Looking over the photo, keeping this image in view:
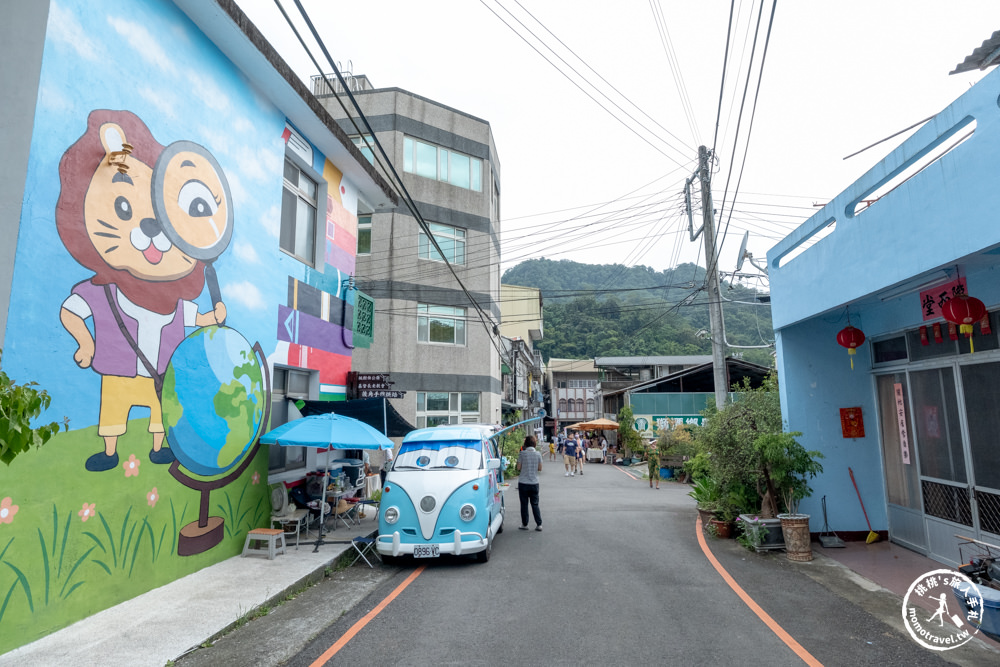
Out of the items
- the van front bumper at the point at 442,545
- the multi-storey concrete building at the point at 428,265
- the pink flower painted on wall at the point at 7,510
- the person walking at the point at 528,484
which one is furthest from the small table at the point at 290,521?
the multi-storey concrete building at the point at 428,265

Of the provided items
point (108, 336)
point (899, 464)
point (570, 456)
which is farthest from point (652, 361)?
point (108, 336)

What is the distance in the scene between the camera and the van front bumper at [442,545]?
312 inches

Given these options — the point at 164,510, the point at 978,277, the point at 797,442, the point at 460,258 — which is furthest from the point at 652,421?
the point at 164,510

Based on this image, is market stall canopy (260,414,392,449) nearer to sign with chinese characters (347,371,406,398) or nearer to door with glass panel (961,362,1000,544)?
sign with chinese characters (347,371,406,398)

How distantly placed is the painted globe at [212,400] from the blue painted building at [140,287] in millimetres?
30

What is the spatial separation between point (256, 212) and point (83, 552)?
5.33 m

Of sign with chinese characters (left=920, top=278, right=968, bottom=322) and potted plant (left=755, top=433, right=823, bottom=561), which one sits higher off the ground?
sign with chinese characters (left=920, top=278, right=968, bottom=322)

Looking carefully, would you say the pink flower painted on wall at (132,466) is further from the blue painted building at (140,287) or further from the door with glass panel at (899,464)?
the door with glass panel at (899,464)

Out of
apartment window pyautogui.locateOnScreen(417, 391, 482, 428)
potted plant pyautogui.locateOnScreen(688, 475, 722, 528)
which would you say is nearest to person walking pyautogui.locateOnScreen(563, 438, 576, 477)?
apartment window pyautogui.locateOnScreen(417, 391, 482, 428)

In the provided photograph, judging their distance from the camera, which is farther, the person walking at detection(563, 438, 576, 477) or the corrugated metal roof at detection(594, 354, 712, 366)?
the corrugated metal roof at detection(594, 354, 712, 366)

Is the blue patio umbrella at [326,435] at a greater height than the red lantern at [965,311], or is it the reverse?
the red lantern at [965,311]

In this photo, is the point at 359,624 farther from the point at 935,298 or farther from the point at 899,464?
the point at 899,464

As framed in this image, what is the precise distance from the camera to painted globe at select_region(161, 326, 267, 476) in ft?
23.2

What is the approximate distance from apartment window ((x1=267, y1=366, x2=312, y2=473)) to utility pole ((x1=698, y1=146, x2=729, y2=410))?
10369 millimetres
